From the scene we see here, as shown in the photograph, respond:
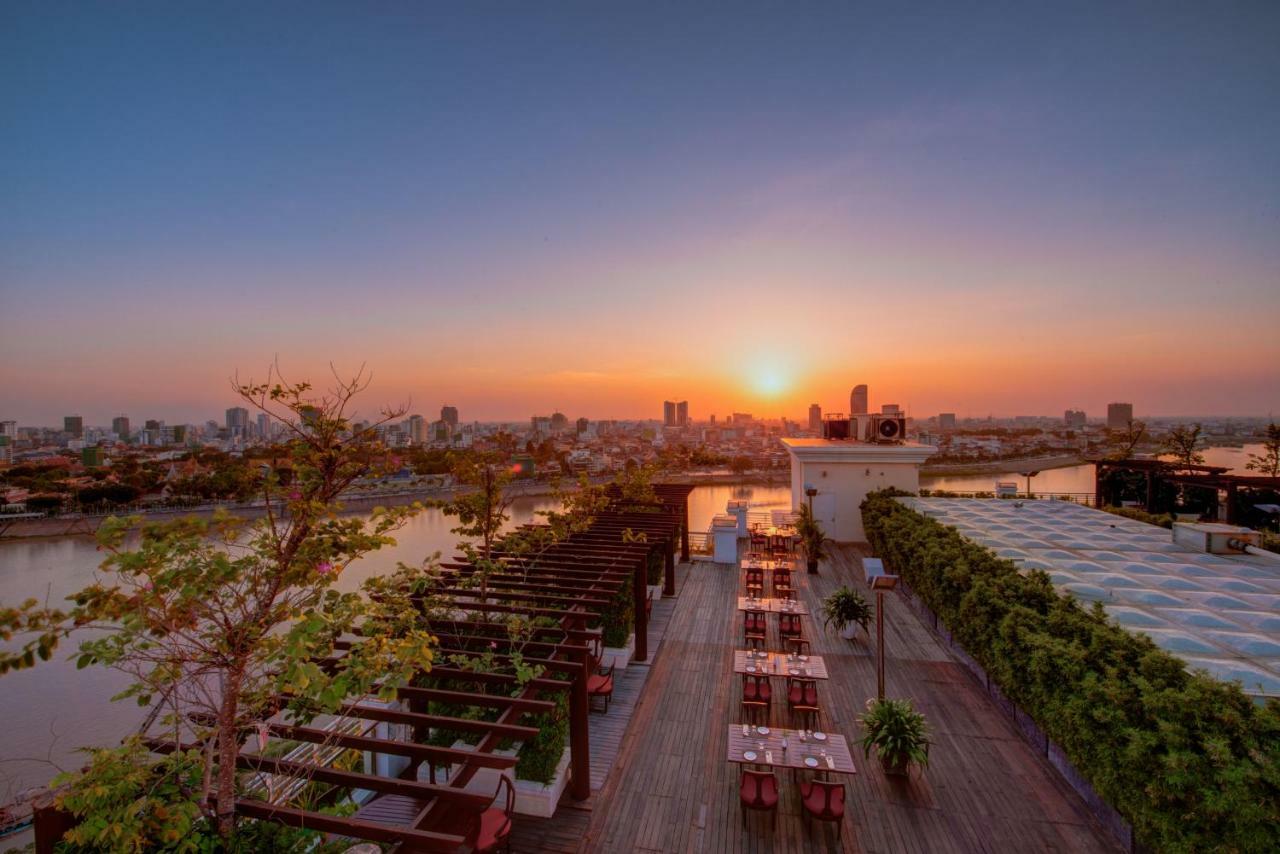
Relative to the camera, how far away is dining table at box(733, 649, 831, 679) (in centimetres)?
713

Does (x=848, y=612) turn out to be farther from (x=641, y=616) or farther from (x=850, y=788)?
(x=850, y=788)

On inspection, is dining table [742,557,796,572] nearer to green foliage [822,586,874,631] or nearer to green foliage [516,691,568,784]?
green foliage [822,586,874,631]

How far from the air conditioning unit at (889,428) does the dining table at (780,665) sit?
45.3 feet

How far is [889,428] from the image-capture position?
19156mm

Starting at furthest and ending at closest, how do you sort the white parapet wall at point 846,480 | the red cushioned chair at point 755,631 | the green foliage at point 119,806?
the white parapet wall at point 846,480, the red cushioned chair at point 755,631, the green foliage at point 119,806

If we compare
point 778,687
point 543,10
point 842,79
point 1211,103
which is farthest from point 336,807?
point 1211,103

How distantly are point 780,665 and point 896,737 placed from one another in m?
1.82

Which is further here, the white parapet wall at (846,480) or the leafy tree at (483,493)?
the white parapet wall at (846,480)

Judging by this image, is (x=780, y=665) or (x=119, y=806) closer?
(x=119, y=806)

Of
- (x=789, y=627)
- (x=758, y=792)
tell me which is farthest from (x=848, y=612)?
(x=758, y=792)

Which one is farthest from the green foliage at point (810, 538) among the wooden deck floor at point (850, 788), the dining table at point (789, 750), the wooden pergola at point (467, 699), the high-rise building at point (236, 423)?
the high-rise building at point (236, 423)

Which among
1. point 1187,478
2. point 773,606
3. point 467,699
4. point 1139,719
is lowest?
point 773,606

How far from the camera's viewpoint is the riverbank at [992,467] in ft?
181

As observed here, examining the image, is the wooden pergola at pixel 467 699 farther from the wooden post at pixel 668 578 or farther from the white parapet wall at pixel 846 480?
the white parapet wall at pixel 846 480
